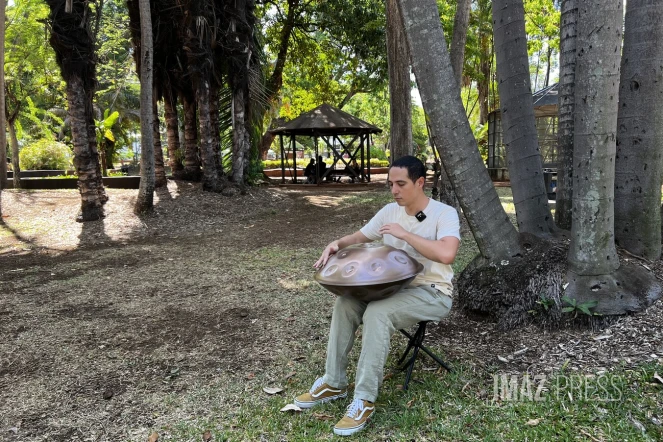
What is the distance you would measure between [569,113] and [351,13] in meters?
14.6

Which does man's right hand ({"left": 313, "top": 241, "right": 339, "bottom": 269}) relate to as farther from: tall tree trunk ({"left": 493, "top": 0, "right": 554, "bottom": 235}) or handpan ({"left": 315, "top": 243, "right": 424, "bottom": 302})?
tall tree trunk ({"left": 493, "top": 0, "right": 554, "bottom": 235})

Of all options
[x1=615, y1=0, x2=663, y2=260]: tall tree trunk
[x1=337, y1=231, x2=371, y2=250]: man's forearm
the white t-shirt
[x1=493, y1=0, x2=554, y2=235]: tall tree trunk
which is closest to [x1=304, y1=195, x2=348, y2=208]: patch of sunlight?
[x1=493, y1=0, x2=554, y2=235]: tall tree trunk

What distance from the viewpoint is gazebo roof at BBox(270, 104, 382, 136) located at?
1797 centimetres

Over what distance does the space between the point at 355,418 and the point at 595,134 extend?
7.76 ft

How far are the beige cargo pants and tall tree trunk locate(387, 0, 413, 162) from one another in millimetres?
8500

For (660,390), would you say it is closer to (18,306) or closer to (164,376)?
(164,376)

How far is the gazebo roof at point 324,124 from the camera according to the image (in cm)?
1797

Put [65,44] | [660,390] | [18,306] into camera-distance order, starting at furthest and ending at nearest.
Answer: [65,44] < [18,306] < [660,390]

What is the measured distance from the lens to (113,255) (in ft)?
25.5

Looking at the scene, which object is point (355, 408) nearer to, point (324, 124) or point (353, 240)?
point (353, 240)

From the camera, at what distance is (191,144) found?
48.2 feet

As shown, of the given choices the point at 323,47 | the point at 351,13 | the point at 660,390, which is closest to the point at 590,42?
the point at 660,390

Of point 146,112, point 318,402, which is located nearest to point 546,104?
point 146,112

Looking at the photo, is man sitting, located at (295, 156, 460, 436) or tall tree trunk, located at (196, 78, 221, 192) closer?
man sitting, located at (295, 156, 460, 436)
